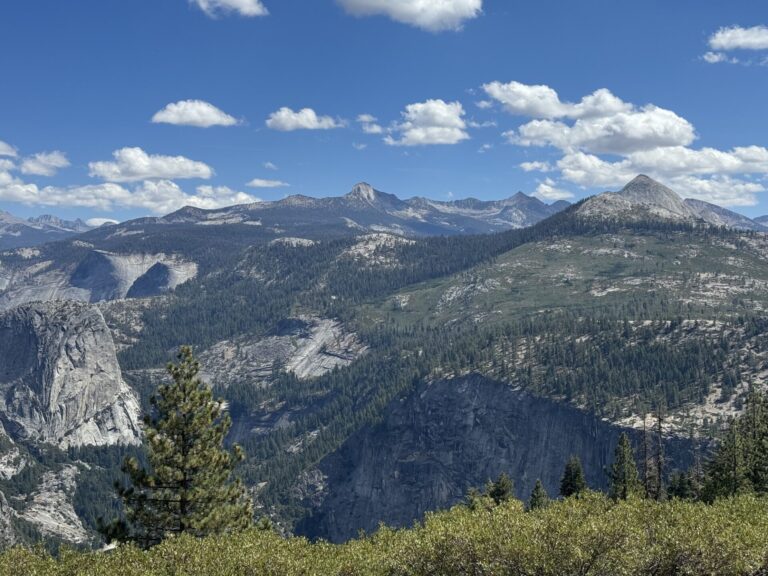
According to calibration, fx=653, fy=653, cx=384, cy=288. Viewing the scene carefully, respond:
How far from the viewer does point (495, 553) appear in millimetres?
31766

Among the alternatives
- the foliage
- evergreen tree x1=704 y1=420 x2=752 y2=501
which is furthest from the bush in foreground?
the foliage

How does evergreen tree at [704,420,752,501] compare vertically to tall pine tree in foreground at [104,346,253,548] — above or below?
below

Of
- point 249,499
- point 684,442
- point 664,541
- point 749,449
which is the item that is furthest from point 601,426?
point 664,541

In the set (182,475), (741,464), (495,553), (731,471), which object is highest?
(495,553)

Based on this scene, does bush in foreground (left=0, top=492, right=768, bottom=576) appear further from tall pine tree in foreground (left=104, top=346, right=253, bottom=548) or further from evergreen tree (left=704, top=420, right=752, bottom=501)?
evergreen tree (left=704, top=420, right=752, bottom=501)

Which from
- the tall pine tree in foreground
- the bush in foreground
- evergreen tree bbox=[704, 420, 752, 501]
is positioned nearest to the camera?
the bush in foreground

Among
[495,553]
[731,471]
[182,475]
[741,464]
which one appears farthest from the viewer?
[741,464]

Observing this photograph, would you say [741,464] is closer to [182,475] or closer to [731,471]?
[731,471]

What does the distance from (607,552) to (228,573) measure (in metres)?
17.4

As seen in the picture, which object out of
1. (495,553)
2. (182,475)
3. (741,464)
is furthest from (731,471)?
(182,475)

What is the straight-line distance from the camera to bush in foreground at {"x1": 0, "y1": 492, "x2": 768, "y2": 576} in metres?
30.3

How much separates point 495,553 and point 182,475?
26.5m

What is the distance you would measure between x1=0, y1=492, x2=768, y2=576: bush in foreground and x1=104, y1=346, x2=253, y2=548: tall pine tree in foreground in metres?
12.3

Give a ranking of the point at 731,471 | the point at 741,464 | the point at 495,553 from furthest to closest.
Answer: the point at 741,464 → the point at 731,471 → the point at 495,553
